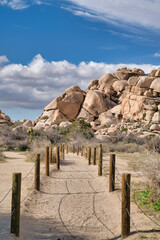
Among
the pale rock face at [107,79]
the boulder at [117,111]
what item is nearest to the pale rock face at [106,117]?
the boulder at [117,111]

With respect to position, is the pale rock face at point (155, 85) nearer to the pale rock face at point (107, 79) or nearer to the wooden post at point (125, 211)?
the pale rock face at point (107, 79)

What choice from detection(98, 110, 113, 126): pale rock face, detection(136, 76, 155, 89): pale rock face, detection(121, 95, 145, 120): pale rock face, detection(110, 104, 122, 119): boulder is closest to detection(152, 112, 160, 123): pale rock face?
detection(121, 95, 145, 120): pale rock face

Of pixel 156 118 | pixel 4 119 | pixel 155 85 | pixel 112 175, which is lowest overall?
pixel 112 175

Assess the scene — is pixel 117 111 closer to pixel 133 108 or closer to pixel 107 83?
pixel 133 108

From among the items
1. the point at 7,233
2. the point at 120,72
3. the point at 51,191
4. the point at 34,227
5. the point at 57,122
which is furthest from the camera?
the point at 120,72

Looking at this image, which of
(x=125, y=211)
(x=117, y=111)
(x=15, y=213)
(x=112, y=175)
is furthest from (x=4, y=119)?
(x=125, y=211)

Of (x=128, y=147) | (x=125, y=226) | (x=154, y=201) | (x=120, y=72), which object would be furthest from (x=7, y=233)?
(x=120, y=72)

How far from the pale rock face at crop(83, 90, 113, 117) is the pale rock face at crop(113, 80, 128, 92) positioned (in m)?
4.57

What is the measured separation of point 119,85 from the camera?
198ft

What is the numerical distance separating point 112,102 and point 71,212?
53.3 m

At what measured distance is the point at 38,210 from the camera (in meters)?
7.86

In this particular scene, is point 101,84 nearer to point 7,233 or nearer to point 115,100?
point 115,100

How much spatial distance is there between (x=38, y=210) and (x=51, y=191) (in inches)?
84.1

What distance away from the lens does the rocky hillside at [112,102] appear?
50281 millimetres
